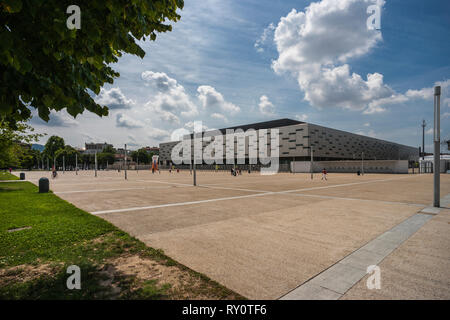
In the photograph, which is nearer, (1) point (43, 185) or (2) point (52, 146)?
(1) point (43, 185)

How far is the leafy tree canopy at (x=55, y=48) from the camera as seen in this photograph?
2408mm

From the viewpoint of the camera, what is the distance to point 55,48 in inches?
110

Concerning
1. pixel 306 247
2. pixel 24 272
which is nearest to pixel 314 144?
pixel 306 247

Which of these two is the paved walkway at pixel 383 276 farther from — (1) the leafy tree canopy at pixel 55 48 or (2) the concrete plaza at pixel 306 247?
(1) the leafy tree canopy at pixel 55 48

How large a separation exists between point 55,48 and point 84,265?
325cm

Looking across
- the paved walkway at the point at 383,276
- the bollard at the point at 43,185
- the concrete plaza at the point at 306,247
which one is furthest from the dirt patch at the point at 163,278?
the bollard at the point at 43,185

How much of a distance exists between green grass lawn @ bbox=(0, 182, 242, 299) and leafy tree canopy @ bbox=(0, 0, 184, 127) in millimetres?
2297

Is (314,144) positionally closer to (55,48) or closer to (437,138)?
(437,138)

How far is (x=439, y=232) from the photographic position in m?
5.79

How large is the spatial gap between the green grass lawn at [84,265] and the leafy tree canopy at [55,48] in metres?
2.30

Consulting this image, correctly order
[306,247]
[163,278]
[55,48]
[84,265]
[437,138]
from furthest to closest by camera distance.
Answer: [437,138] → [306,247] → [84,265] → [163,278] → [55,48]

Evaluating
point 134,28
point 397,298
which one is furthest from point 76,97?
point 397,298
